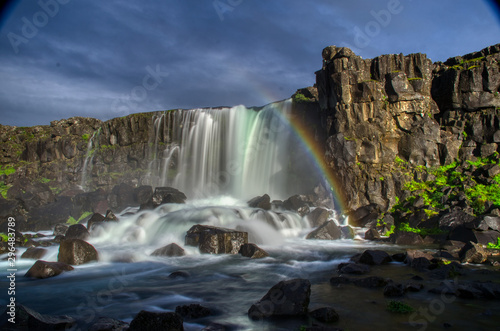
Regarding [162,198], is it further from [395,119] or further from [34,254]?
[395,119]

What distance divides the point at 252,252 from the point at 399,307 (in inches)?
383

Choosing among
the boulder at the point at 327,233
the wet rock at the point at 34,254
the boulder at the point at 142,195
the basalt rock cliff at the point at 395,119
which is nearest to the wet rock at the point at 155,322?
the wet rock at the point at 34,254

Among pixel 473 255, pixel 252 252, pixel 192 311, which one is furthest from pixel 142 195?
pixel 473 255

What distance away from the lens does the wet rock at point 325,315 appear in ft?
25.6

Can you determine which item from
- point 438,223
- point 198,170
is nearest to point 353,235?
point 438,223

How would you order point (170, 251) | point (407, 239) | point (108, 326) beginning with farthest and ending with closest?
1. point (407, 239)
2. point (170, 251)
3. point (108, 326)

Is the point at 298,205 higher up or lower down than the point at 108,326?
higher up

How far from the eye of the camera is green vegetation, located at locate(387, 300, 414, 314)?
26.8 ft

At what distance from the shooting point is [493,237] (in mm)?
17312

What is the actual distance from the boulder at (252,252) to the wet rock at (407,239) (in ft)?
28.3

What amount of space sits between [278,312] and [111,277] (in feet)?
29.6

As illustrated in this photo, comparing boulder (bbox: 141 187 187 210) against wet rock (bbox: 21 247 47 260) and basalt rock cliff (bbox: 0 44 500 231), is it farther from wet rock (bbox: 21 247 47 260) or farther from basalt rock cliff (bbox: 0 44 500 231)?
wet rock (bbox: 21 247 47 260)

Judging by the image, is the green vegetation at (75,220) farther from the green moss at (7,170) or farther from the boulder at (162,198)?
the green moss at (7,170)

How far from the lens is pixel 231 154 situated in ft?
133
